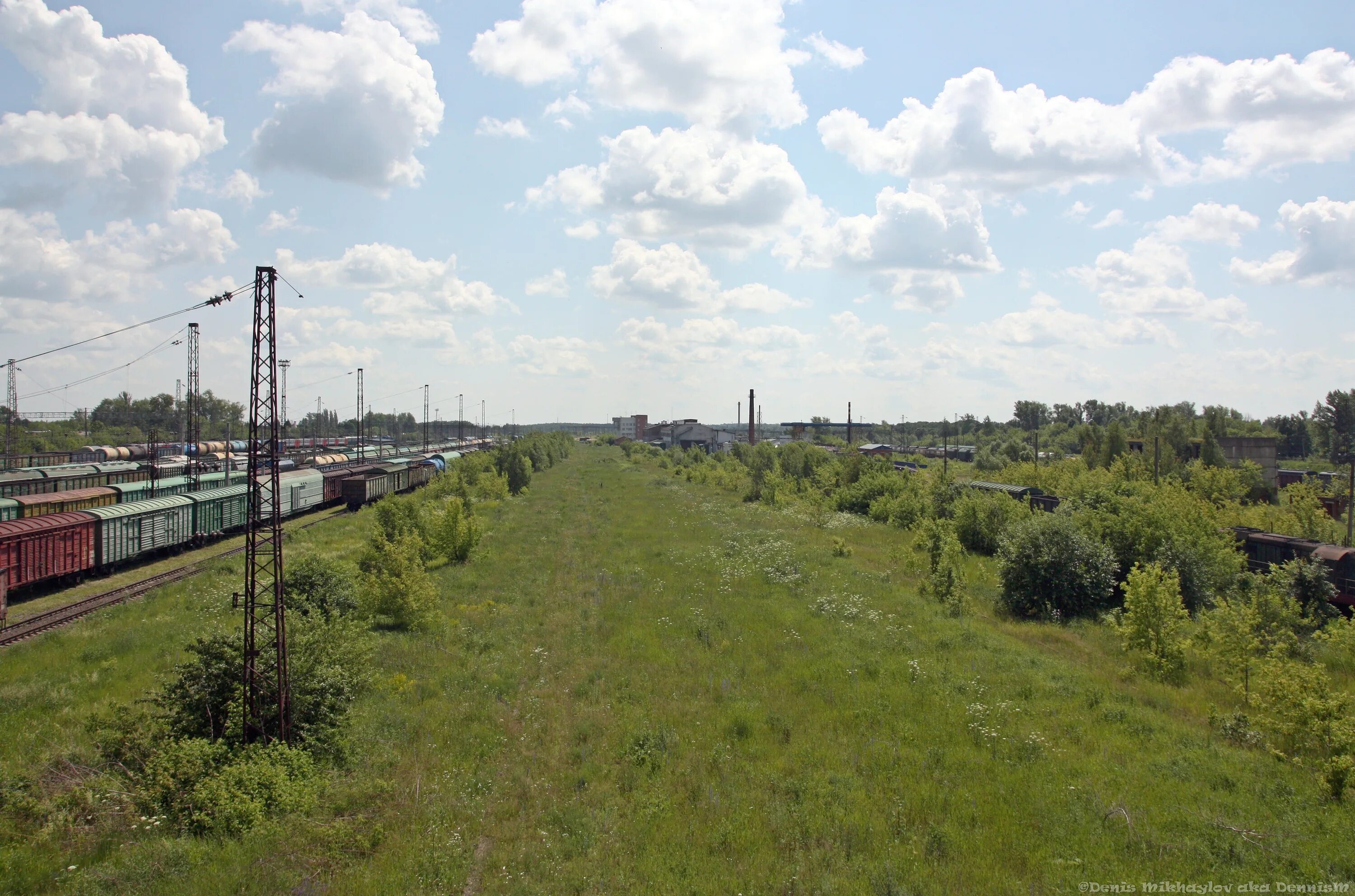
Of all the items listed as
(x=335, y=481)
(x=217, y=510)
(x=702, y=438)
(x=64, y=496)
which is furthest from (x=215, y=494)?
(x=702, y=438)

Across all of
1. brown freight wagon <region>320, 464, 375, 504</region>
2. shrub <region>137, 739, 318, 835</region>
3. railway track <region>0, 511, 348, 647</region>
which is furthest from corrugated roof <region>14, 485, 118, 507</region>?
shrub <region>137, 739, 318, 835</region>

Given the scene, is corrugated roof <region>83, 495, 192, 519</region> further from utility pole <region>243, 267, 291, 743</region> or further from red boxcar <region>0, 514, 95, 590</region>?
utility pole <region>243, 267, 291, 743</region>

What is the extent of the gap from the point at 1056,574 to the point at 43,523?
40091 millimetres

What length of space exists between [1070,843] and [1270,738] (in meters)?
6.84

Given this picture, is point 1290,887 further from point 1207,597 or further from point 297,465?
point 297,465

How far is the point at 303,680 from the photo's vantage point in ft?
46.6

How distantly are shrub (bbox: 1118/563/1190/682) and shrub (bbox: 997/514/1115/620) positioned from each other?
635 centimetres

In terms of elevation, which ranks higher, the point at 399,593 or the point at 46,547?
the point at 46,547

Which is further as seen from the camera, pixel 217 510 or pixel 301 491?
pixel 301 491

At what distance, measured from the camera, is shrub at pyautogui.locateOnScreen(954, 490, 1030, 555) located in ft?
132

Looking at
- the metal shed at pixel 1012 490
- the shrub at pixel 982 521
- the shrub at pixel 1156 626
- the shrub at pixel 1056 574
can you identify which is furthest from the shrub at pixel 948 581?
the metal shed at pixel 1012 490

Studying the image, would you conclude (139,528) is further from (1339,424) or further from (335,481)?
(1339,424)

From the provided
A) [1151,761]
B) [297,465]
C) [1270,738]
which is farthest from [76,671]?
[297,465]

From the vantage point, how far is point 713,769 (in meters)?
14.4
